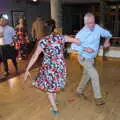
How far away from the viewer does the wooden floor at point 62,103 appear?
3.75 meters

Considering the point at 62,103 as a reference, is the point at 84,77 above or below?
above

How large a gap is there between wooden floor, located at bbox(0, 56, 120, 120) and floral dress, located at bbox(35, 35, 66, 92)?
50 centimetres

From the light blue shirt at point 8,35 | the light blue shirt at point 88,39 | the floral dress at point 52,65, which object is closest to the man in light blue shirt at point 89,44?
the light blue shirt at point 88,39

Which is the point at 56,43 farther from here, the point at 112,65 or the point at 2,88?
the point at 112,65

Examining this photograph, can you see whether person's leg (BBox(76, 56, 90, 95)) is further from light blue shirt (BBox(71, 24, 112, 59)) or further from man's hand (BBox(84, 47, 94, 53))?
man's hand (BBox(84, 47, 94, 53))

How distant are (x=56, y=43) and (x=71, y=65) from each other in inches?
153

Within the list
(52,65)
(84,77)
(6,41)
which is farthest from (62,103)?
(6,41)

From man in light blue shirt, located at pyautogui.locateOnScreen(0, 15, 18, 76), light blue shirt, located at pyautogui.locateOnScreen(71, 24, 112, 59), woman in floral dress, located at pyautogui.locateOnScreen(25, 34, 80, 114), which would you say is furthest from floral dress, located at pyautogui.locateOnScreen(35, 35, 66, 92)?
man in light blue shirt, located at pyautogui.locateOnScreen(0, 15, 18, 76)

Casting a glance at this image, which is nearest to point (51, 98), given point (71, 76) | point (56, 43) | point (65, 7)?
point (56, 43)

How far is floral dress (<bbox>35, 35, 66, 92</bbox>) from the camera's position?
3.43 metres

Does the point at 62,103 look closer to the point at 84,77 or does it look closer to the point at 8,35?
the point at 84,77

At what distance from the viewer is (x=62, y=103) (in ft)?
14.0

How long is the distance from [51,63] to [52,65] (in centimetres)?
3

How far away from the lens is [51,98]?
3668 millimetres
